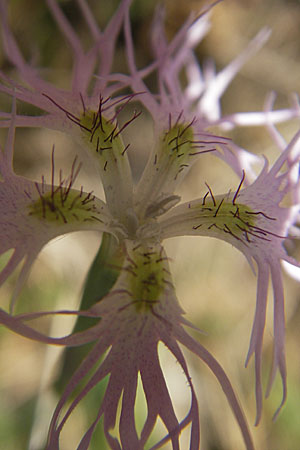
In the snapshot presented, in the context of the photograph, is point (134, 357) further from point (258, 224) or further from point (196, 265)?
point (196, 265)

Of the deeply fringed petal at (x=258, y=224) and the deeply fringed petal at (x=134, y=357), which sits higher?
the deeply fringed petal at (x=258, y=224)

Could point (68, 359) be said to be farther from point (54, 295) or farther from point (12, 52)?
point (54, 295)

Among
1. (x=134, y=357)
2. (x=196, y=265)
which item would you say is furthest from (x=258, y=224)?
(x=196, y=265)

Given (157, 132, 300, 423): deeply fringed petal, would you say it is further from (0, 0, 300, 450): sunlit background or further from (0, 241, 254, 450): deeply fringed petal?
(0, 0, 300, 450): sunlit background

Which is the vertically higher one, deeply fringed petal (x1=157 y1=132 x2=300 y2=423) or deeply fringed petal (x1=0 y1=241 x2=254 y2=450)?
deeply fringed petal (x1=157 y1=132 x2=300 y2=423)

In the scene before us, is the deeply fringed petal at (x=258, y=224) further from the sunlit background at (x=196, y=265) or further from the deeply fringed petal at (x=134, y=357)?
the sunlit background at (x=196, y=265)

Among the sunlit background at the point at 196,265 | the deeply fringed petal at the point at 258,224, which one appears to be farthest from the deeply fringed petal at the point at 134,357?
the sunlit background at the point at 196,265

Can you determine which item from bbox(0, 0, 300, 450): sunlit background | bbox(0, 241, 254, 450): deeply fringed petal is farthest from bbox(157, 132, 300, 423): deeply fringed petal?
bbox(0, 0, 300, 450): sunlit background

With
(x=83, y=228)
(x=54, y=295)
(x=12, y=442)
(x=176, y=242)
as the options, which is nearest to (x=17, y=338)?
(x=54, y=295)
